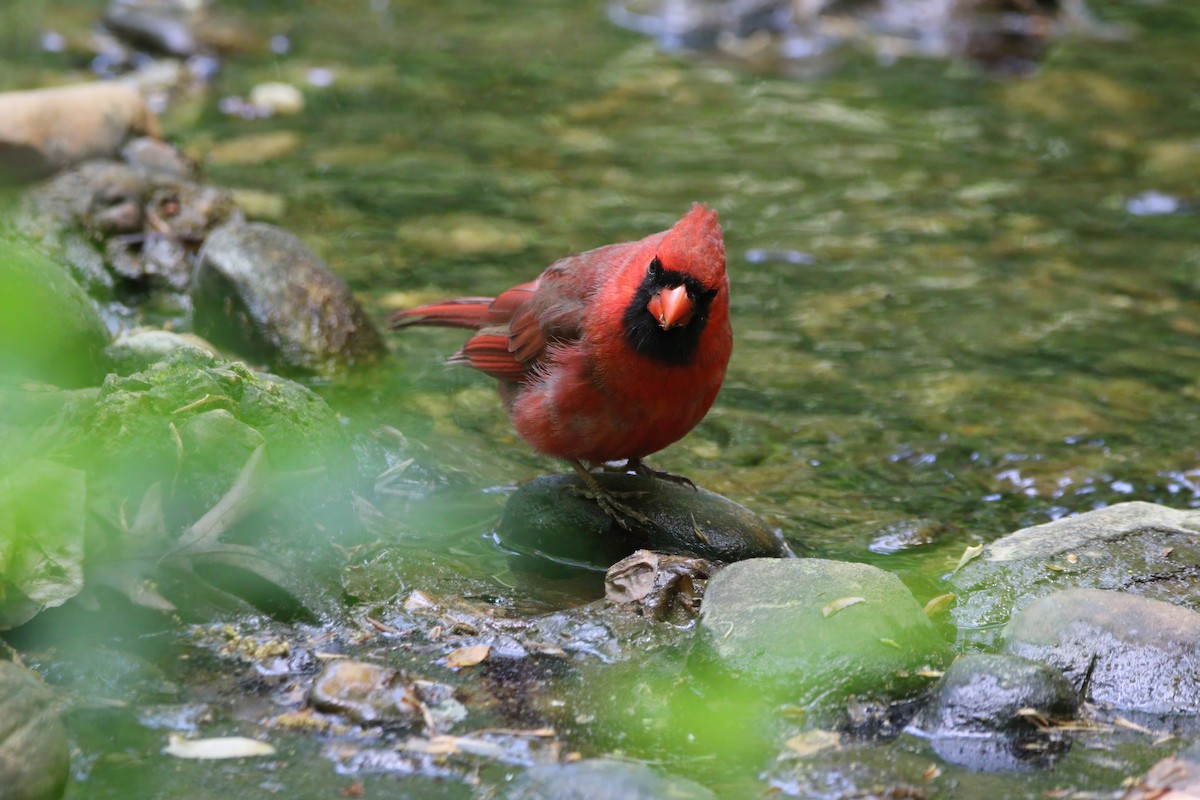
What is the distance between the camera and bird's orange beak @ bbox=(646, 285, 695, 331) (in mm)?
4066

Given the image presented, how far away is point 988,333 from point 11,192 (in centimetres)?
500

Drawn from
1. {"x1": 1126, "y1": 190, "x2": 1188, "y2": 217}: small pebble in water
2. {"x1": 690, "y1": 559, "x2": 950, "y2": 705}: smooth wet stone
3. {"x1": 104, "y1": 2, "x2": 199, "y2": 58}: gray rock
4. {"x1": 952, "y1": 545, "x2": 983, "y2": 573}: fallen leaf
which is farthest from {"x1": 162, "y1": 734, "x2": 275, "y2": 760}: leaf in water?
{"x1": 104, "y1": 2, "x2": 199, "y2": 58}: gray rock

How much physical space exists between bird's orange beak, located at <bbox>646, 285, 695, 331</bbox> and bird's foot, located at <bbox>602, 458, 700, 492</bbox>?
848 millimetres

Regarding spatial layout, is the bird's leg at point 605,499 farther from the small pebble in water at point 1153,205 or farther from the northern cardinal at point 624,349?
the small pebble in water at point 1153,205

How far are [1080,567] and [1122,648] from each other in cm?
64

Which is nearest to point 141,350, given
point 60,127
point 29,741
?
point 29,741

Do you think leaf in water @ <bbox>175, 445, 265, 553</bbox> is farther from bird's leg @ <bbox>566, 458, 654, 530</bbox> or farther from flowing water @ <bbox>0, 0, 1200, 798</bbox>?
bird's leg @ <bbox>566, 458, 654, 530</bbox>

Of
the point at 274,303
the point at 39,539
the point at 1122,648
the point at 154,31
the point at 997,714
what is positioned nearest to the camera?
the point at 997,714

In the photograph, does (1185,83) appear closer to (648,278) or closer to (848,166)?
(848,166)

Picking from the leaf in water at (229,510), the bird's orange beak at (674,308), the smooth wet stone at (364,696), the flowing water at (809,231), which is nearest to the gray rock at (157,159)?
the flowing water at (809,231)

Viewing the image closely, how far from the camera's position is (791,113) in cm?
1027

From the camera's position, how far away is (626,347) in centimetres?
431

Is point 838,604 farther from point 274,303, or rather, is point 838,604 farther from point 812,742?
point 274,303

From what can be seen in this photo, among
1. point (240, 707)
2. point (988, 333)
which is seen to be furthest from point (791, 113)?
point (240, 707)
